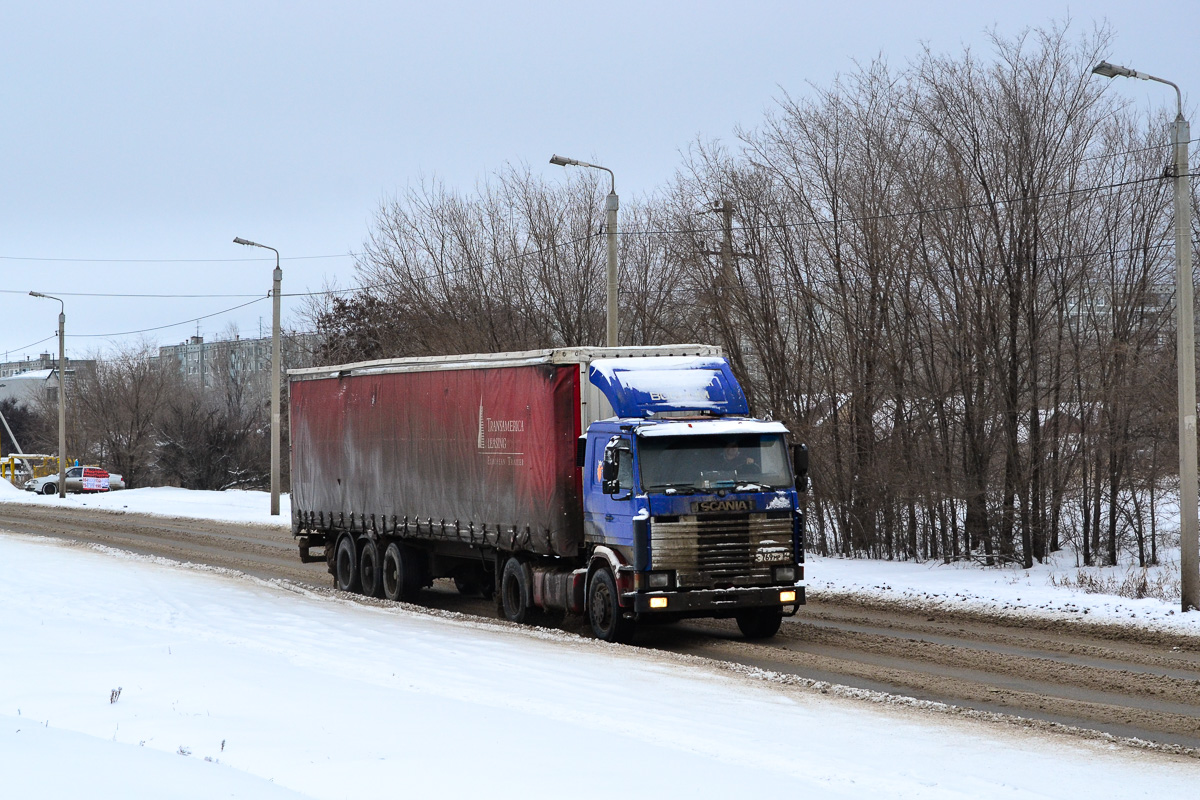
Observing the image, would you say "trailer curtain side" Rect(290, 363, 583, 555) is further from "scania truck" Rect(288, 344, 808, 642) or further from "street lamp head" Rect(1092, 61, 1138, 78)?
"street lamp head" Rect(1092, 61, 1138, 78)

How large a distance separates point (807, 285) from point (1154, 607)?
12.1m

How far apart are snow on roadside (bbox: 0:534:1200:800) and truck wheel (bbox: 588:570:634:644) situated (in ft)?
1.85

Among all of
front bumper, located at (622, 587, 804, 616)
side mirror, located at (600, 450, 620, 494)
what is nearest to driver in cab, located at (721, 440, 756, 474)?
side mirror, located at (600, 450, 620, 494)

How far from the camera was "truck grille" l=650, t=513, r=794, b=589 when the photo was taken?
1448cm

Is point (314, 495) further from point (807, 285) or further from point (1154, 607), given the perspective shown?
point (1154, 607)

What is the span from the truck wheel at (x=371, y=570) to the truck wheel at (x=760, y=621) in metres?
7.09

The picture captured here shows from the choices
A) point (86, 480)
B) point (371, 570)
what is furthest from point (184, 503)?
point (371, 570)

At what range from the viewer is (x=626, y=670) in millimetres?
12469

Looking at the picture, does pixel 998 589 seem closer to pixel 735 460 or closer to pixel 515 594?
pixel 735 460

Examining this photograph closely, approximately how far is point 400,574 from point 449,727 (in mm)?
10966

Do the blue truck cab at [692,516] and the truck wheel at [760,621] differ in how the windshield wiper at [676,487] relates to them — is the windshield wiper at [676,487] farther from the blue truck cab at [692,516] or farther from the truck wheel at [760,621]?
the truck wheel at [760,621]

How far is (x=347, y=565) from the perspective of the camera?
21.8 meters

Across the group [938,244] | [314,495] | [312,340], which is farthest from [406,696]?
[312,340]

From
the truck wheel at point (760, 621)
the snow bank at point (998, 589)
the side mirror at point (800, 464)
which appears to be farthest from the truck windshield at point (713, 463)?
the snow bank at point (998, 589)
